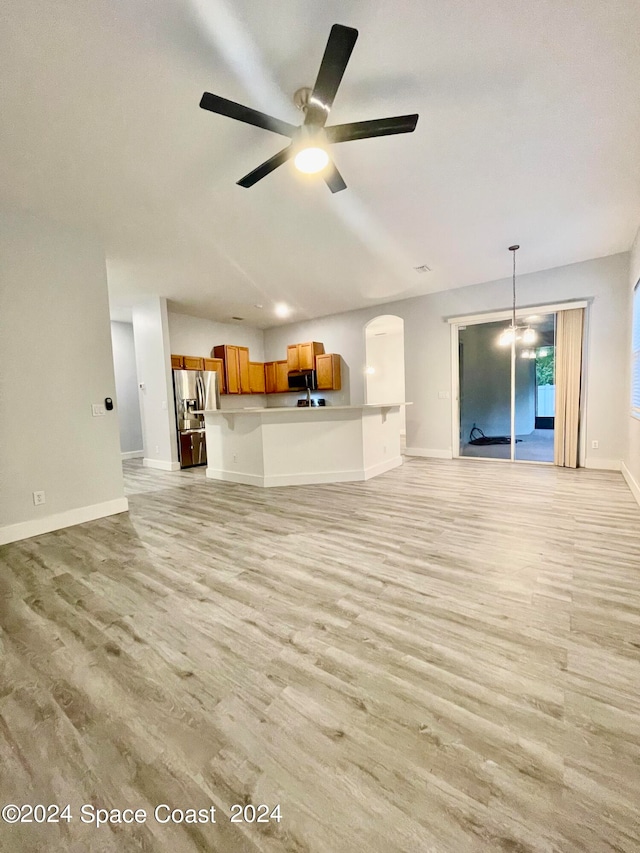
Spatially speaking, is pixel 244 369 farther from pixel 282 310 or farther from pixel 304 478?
pixel 304 478

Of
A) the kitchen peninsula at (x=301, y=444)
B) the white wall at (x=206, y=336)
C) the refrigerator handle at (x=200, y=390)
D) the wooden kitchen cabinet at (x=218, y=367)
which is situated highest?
the white wall at (x=206, y=336)

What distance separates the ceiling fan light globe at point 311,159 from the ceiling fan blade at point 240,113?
0.12 m

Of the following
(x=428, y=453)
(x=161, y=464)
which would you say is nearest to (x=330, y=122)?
(x=428, y=453)

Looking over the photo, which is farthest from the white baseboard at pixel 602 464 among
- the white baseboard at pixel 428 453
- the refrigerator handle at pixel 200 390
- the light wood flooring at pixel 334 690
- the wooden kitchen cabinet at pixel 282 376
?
the refrigerator handle at pixel 200 390

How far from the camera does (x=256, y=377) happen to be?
328 inches

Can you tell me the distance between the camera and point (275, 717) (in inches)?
49.9

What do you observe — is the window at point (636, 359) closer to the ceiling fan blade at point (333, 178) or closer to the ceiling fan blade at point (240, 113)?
the ceiling fan blade at point (333, 178)

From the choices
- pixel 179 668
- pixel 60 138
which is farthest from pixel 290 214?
pixel 179 668

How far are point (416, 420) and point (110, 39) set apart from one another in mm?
5908

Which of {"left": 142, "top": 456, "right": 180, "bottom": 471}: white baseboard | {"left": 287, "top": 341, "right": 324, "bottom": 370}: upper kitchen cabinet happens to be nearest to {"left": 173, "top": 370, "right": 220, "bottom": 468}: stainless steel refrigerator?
{"left": 142, "top": 456, "right": 180, "bottom": 471}: white baseboard

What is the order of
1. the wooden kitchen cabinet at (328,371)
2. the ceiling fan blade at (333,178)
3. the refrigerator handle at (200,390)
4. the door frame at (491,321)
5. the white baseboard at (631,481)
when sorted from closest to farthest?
the ceiling fan blade at (333,178), the white baseboard at (631,481), the door frame at (491,321), the refrigerator handle at (200,390), the wooden kitchen cabinet at (328,371)

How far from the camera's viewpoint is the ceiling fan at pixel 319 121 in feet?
5.30

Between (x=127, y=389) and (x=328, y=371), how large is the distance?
4259mm

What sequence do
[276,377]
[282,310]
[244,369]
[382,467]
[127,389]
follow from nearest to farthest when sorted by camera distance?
[382,467], [282,310], [127,389], [244,369], [276,377]
